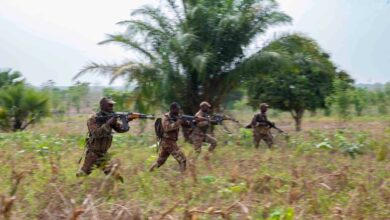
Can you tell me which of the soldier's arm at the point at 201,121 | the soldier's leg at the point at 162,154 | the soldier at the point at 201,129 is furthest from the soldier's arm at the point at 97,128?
the soldier at the point at 201,129

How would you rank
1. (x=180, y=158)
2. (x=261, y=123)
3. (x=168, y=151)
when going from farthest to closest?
(x=261, y=123), (x=168, y=151), (x=180, y=158)

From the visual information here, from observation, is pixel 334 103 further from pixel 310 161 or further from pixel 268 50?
pixel 310 161

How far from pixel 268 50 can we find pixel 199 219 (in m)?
11.2

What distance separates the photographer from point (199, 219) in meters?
6.34

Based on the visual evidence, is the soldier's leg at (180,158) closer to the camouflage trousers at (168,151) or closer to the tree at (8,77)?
the camouflage trousers at (168,151)

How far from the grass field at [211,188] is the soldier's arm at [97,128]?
25.2 inches

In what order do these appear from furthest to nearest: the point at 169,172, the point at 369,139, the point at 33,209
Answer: the point at 369,139, the point at 169,172, the point at 33,209

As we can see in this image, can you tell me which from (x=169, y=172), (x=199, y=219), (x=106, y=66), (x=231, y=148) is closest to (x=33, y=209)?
(x=199, y=219)

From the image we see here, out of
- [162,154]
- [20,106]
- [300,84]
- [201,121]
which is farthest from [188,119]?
[20,106]

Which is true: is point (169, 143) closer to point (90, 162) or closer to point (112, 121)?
point (112, 121)

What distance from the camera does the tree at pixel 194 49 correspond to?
1656cm

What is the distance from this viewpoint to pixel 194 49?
16.5m

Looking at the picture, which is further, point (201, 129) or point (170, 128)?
point (201, 129)

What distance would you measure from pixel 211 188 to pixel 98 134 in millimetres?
1922
